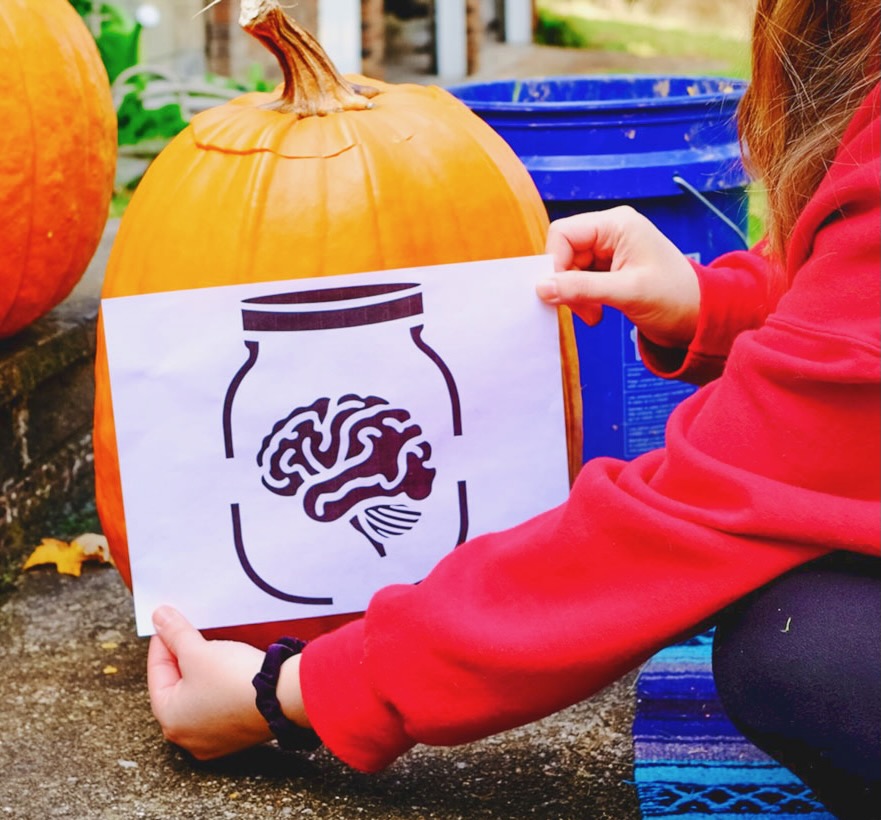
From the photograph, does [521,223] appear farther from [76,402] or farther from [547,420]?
[76,402]

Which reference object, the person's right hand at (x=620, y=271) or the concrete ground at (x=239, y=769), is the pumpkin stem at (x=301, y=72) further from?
the concrete ground at (x=239, y=769)

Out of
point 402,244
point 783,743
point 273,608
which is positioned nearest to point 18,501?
point 273,608

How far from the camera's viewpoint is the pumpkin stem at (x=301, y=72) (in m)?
1.39

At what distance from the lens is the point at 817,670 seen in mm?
971

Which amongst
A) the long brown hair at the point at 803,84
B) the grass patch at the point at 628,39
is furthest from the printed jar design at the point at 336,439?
the grass patch at the point at 628,39

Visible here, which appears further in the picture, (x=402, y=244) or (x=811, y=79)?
(x=402, y=244)

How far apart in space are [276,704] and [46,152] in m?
0.93

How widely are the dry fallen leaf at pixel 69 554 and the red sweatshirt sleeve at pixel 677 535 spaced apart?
2.66 feet

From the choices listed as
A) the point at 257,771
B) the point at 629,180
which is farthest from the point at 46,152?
the point at 257,771

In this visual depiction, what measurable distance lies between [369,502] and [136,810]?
390 mm

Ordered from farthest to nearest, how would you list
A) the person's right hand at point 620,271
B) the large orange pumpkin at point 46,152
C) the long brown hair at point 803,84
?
the large orange pumpkin at point 46,152 → the person's right hand at point 620,271 → the long brown hair at point 803,84

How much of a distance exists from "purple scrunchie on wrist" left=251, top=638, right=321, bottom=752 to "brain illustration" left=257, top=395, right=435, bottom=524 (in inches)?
7.5

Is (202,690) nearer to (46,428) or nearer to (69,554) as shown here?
(69,554)

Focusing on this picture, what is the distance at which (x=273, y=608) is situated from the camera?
1340mm
